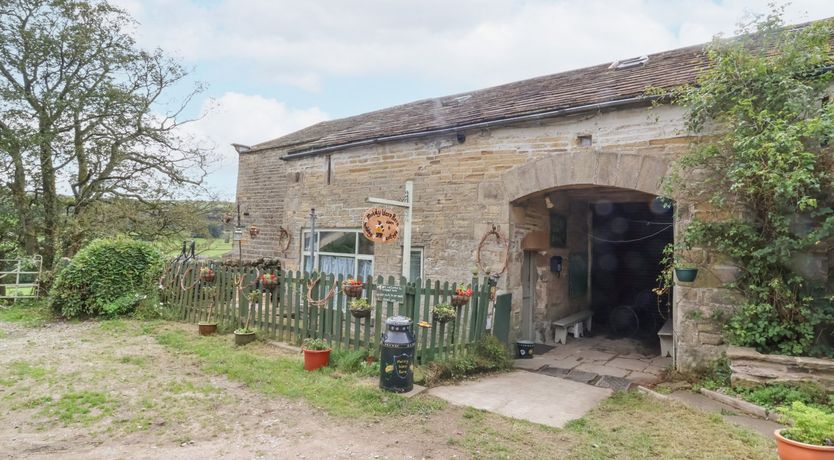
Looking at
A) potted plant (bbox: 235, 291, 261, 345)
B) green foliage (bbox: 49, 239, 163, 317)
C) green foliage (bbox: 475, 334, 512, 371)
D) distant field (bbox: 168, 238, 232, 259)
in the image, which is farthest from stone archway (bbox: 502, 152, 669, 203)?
distant field (bbox: 168, 238, 232, 259)

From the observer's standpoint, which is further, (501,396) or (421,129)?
(421,129)

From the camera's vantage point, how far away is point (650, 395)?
541 cm

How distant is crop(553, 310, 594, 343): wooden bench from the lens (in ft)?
29.6

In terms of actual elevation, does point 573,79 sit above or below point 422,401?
above

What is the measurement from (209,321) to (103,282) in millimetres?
3467

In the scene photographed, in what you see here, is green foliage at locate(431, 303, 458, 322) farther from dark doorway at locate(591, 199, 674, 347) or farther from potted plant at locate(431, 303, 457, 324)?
dark doorway at locate(591, 199, 674, 347)

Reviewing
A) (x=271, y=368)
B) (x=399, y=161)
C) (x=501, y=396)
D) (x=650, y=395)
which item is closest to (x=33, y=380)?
(x=271, y=368)

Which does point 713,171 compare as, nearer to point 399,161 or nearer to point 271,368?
point 399,161

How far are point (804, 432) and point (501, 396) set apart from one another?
2858 mm

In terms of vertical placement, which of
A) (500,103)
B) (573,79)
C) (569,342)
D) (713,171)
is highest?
(573,79)

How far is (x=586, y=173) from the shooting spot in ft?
22.5

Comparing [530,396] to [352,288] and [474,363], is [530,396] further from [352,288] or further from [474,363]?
[352,288]

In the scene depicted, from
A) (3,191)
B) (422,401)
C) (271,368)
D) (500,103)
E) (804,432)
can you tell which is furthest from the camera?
(3,191)

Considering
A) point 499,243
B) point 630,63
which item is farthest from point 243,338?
point 630,63
